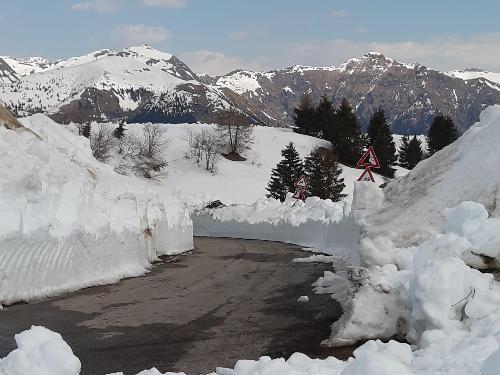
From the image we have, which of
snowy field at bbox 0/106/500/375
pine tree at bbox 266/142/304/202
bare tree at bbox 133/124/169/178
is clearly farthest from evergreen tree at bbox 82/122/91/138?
snowy field at bbox 0/106/500/375

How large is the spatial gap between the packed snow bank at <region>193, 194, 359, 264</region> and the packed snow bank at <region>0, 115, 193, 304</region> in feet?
24.2

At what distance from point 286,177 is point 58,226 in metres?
46.6

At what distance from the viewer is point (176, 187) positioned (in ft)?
206

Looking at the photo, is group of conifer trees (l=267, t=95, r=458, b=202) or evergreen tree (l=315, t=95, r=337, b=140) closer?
group of conifer trees (l=267, t=95, r=458, b=202)

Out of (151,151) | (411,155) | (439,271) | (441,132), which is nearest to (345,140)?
(411,155)

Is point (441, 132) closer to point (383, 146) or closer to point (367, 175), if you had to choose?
point (383, 146)

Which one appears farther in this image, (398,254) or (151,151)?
(151,151)

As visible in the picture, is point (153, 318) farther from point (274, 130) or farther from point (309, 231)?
point (274, 130)

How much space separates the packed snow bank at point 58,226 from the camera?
10.9 meters

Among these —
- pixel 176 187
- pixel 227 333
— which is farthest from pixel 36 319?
pixel 176 187

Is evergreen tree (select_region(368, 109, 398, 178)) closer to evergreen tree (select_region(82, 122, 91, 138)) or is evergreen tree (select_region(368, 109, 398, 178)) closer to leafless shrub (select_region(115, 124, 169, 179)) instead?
leafless shrub (select_region(115, 124, 169, 179))

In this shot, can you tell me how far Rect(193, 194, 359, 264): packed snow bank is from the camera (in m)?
22.7

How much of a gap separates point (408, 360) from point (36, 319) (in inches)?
232

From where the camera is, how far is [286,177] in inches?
2285
